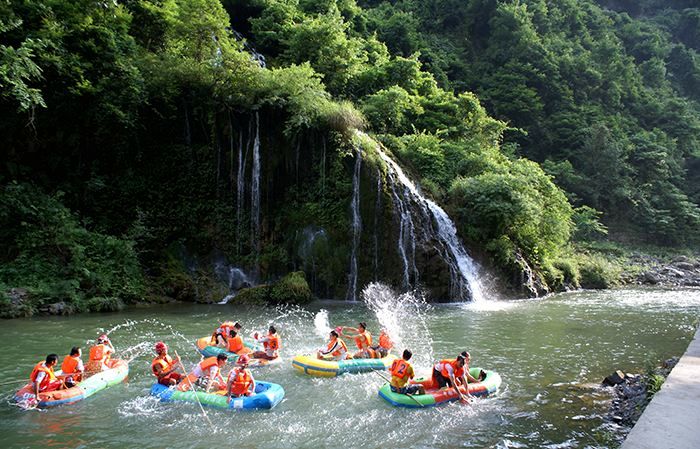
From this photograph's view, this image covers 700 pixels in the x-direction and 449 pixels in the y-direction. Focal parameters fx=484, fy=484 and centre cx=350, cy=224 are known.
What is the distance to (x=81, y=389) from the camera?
775cm

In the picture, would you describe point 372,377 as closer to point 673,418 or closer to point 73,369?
point 73,369

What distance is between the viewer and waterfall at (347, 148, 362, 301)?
1727 cm

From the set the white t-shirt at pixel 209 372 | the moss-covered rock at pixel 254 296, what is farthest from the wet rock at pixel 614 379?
the moss-covered rock at pixel 254 296

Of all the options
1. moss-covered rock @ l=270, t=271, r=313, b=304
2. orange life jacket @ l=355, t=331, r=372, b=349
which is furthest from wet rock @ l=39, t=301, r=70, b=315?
orange life jacket @ l=355, t=331, r=372, b=349

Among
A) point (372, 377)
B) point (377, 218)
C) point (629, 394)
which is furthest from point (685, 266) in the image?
point (372, 377)

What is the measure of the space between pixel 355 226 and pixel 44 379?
38.5 feet

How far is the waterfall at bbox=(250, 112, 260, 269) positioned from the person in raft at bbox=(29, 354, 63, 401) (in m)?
11.0

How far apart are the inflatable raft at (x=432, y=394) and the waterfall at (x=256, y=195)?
459 inches

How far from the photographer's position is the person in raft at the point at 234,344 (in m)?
9.77

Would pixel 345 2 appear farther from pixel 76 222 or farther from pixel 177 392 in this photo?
pixel 177 392

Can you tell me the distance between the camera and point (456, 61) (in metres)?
38.6

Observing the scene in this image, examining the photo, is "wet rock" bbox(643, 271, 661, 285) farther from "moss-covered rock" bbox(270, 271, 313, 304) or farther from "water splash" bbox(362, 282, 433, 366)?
"moss-covered rock" bbox(270, 271, 313, 304)

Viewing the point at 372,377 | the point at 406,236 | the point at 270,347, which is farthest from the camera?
the point at 406,236

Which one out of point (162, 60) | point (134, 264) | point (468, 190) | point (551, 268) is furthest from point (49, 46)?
point (551, 268)
